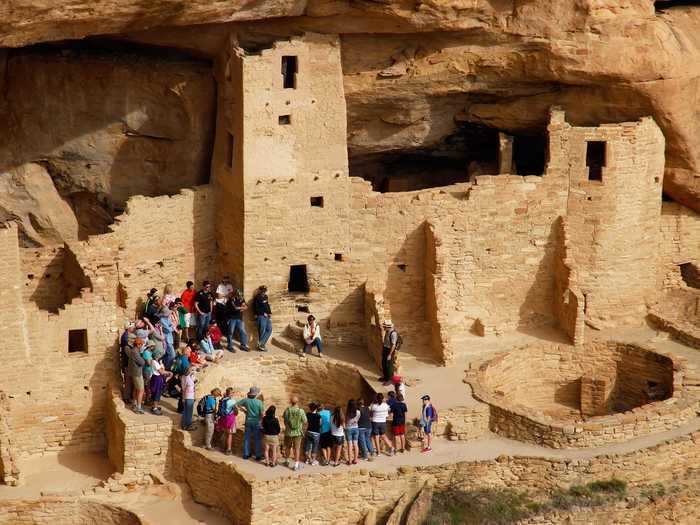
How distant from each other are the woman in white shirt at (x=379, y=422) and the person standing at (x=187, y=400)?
11.5 ft

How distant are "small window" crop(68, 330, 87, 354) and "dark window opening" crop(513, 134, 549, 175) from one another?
1090cm

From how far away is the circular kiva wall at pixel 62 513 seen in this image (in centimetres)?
3544

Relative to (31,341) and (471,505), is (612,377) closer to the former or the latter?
(471,505)

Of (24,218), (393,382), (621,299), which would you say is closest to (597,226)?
(621,299)

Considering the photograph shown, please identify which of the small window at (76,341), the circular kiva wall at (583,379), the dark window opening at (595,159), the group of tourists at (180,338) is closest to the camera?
the group of tourists at (180,338)

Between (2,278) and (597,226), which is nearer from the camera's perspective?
(2,278)

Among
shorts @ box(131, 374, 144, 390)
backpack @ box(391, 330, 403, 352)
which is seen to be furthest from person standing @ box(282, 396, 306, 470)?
backpack @ box(391, 330, 403, 352)

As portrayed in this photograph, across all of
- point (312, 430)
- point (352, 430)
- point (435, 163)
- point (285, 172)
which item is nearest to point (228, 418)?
point (312, 430)

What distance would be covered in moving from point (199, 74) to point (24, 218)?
4857 mm

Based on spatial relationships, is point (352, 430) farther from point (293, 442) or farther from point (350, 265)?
point (350, 265)

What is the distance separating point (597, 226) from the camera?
1630 inches

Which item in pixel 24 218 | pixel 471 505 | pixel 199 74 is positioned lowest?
pixel 471 505

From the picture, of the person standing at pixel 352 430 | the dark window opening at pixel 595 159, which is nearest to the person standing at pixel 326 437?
the person standing at pixel 352 430

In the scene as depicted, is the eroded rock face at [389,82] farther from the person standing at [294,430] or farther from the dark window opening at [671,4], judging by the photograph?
the person standing at [294,430]
